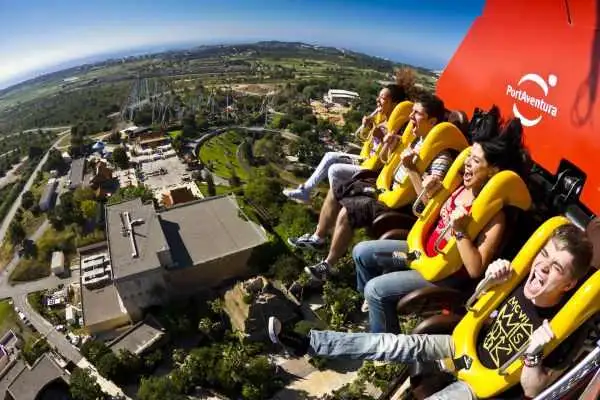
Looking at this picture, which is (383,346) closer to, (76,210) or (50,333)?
(50,333)

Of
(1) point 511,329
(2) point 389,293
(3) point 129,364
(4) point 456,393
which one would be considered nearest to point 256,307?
(3) point 129,364

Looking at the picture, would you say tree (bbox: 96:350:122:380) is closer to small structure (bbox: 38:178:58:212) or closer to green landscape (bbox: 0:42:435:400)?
green landscape (bbox: 0:42:435:400)

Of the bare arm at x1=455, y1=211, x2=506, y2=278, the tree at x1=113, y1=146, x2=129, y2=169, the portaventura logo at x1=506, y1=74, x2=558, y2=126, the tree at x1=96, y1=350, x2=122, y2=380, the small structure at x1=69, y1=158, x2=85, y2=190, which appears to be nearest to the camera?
the bare arm at x1=455, y1=211, x2=506, y2=278

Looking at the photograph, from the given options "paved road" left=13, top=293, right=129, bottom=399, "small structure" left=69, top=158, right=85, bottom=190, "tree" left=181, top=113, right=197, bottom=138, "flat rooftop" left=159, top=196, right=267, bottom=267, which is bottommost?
"paved road" left=13, top=293, right=129, bottom=399

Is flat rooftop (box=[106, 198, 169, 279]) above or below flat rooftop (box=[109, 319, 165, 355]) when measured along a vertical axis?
above

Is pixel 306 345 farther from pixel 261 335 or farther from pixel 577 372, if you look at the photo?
pixel 261 335

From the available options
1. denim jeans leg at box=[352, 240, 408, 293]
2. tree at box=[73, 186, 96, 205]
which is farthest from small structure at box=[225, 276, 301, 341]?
tree at box=[73, 186, 96, 205]

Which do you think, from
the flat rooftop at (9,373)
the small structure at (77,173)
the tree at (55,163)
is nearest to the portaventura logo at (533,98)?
the flat rooftop at (9,373)

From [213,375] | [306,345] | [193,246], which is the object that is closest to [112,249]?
[193,246]
